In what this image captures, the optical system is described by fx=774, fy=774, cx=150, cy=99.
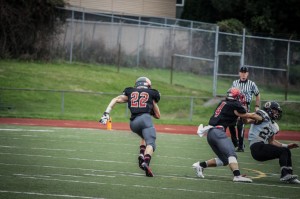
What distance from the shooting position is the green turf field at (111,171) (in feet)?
37.1

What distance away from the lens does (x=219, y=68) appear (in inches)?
1335

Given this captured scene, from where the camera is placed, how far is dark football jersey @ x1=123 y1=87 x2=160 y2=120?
1377 centimetres

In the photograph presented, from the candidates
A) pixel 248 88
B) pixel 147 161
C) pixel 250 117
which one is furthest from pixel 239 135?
pixel 147 161

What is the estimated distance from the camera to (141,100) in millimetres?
13789

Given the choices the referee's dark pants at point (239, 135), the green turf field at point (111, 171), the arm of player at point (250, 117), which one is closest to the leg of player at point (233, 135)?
the referee's dark pants at point (239, 135)

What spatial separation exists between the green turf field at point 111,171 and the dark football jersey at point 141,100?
3.64 ft

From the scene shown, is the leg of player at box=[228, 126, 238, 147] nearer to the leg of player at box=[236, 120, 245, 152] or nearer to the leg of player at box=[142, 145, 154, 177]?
the leg of player at box=[236, 120, 245, 152]

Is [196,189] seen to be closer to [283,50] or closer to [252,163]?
[252,163]

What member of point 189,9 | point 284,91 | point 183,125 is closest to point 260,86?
point 284,91

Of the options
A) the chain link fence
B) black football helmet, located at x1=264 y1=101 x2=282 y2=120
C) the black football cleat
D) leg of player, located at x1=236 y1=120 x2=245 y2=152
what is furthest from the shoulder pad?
the chain link fence

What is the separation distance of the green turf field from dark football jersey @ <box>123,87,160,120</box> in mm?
1111

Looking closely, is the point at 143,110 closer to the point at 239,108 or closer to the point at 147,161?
the point at 147,161

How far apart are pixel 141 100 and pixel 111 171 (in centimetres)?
137

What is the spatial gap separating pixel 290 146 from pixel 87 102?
1830 centimetres
